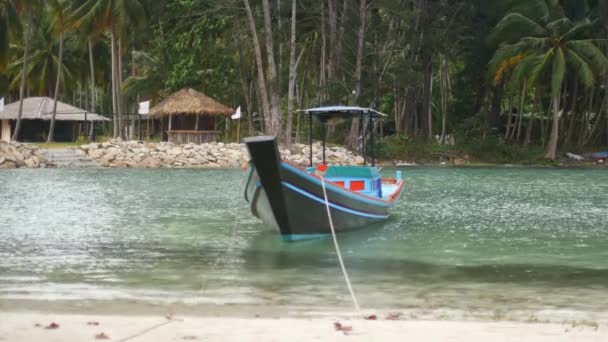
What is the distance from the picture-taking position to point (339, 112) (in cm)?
1955

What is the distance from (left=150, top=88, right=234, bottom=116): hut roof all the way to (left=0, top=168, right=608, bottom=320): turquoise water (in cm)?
1749

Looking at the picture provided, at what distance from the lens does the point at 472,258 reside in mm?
13867

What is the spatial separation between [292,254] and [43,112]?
36.4m

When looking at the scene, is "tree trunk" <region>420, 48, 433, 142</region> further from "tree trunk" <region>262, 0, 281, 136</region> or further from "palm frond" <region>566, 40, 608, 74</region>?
"tree trunk" <region>262, 0, 281, 136</region>

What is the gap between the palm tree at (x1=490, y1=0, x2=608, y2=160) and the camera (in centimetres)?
3938

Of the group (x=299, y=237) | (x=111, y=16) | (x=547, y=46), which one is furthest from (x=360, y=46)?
(x=299, y=237)

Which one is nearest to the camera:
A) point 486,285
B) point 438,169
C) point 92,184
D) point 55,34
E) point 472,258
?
point 486,285

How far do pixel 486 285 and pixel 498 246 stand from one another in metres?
4.23

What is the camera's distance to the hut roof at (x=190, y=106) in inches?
1746

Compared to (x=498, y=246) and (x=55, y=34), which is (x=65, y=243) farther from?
(x=55, y=34)

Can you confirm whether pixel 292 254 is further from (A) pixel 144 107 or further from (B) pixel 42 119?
(B) pixel 42 119

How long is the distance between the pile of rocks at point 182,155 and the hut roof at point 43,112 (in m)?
7.64

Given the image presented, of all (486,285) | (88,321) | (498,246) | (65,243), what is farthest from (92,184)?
(88,321)

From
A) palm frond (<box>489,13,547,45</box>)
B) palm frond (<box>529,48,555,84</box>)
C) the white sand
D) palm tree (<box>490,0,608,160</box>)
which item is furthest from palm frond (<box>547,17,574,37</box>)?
the white sand
